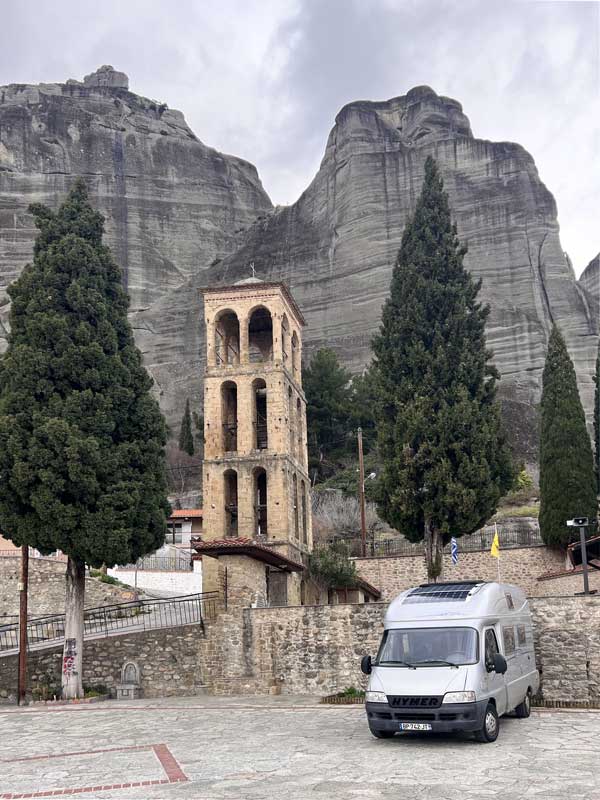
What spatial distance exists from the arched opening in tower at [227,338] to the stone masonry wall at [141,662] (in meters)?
17.8

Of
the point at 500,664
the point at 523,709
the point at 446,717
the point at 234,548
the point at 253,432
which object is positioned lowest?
the point at 523,709

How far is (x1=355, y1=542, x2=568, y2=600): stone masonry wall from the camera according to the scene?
3004 centimetres

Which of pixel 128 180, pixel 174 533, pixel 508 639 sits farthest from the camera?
pixel 128 180

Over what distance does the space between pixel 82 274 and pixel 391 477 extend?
10506mm

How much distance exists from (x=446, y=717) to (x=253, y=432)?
24.4 meters

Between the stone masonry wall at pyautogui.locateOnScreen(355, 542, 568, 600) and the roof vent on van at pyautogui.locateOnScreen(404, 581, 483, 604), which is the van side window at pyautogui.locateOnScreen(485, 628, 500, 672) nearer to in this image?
the roof vent on van at pyautogui.locateOnScreen(404, 581, 483, 604)

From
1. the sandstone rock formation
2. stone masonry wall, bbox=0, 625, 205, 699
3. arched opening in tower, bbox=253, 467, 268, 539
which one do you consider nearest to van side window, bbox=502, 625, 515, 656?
stone masonry wall, bbox=0, 625, 205, 699

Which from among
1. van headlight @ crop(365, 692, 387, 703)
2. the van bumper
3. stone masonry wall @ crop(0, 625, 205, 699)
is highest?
van headlight @ crop(365, 692, 387, 703)

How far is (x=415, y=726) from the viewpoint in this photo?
10.8m

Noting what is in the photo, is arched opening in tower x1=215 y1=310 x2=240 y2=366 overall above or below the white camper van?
above

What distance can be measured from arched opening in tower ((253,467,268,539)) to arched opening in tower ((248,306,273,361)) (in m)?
5.37

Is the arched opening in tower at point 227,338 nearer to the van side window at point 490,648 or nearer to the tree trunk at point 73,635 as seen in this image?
the tree trunk at point 73,635

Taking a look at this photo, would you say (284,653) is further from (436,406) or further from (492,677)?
(436,406)

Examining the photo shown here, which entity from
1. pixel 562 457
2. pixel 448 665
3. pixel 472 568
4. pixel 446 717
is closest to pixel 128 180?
pixel 472 568
